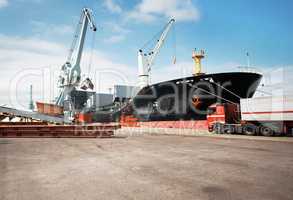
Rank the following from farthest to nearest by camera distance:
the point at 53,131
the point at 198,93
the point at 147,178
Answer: the point at 198,93, the point at 53,131, the point at 147,178

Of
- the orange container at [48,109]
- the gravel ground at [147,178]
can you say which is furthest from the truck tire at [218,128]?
the orange container at [48,109]

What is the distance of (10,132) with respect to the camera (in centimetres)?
2325

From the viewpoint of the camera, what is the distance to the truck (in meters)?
20.9

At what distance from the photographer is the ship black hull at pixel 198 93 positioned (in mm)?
34188

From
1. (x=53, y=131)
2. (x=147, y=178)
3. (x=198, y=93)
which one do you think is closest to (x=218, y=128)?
(x=198, y=93)

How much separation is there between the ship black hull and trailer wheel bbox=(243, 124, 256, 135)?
1057 cm

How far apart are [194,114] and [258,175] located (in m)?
28.4

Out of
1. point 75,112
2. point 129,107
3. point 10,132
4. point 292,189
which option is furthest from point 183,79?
point 75,112

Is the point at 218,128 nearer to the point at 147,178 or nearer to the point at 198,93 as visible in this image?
the point at 198,93

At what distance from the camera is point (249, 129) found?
2333 cm

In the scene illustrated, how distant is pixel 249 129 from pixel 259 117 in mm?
→ 1501

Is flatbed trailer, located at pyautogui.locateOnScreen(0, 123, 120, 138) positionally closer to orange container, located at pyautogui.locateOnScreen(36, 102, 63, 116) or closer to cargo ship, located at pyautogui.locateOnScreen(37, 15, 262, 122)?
cargo ship, located at pyautogui.locateOnScreen(37, 15, 262, 122)

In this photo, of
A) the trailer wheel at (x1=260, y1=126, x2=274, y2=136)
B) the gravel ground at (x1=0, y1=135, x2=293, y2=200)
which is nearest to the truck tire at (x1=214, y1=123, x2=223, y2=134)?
the trailer wheel at (x1=260, y1=126, x2=274, y2=136)

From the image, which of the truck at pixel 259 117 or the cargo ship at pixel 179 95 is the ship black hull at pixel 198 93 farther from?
the truck at pixel 259 117
